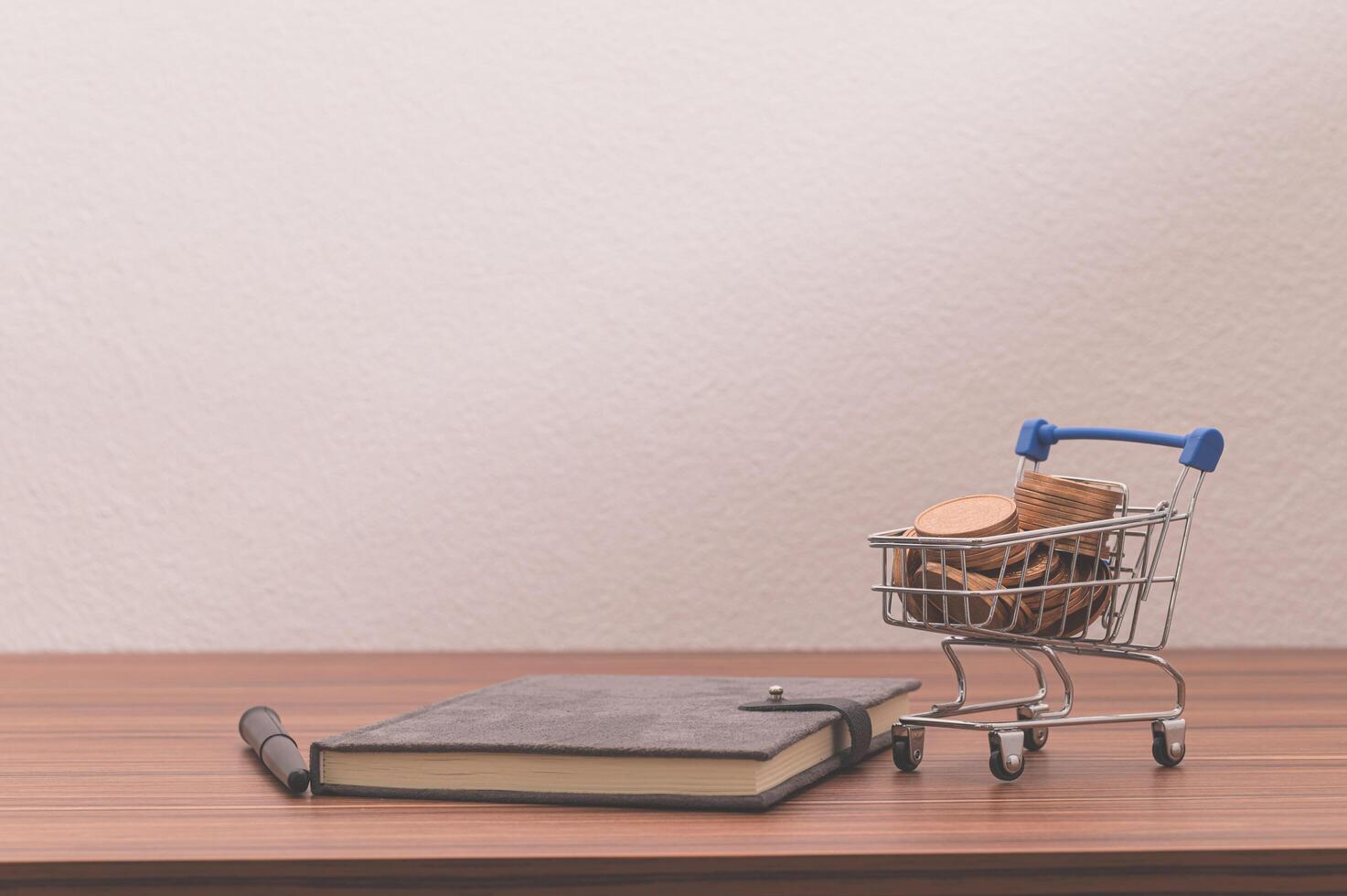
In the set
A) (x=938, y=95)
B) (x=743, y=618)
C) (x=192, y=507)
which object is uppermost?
(x=938, y=95)

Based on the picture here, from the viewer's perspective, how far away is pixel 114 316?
188 cm

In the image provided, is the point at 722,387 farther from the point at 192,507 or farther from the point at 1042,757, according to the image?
the point at 1042,757

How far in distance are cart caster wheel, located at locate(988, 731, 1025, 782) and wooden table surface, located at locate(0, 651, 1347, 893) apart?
0.01m

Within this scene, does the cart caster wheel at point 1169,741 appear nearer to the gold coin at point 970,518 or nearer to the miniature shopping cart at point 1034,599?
the miniature shopping cart at point 1034,599

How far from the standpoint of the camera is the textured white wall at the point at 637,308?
1.81 metres

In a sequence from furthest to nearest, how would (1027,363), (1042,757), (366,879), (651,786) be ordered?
(1027,363)
(1042,757)
(651,786)
(366,879)

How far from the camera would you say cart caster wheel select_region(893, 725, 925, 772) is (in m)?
0.86

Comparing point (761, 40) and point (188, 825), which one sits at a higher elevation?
point (761, 40)

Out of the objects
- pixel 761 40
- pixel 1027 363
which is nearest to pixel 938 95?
pixel 761 40

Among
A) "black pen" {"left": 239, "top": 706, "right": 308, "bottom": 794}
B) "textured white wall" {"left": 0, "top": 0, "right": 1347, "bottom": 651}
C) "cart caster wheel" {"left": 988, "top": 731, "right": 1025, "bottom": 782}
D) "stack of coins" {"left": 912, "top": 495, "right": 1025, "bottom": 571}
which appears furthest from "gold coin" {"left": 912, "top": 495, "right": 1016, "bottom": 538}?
"textured white wall" {"left": 0, "top": 0, "right": 1347, "bottom": 651}

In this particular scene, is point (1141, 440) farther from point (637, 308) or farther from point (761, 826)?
point (637, 308)

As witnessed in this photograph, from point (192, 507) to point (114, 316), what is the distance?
309 millimetres

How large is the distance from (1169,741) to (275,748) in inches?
24.0

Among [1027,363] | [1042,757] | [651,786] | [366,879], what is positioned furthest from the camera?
[1027,363]
